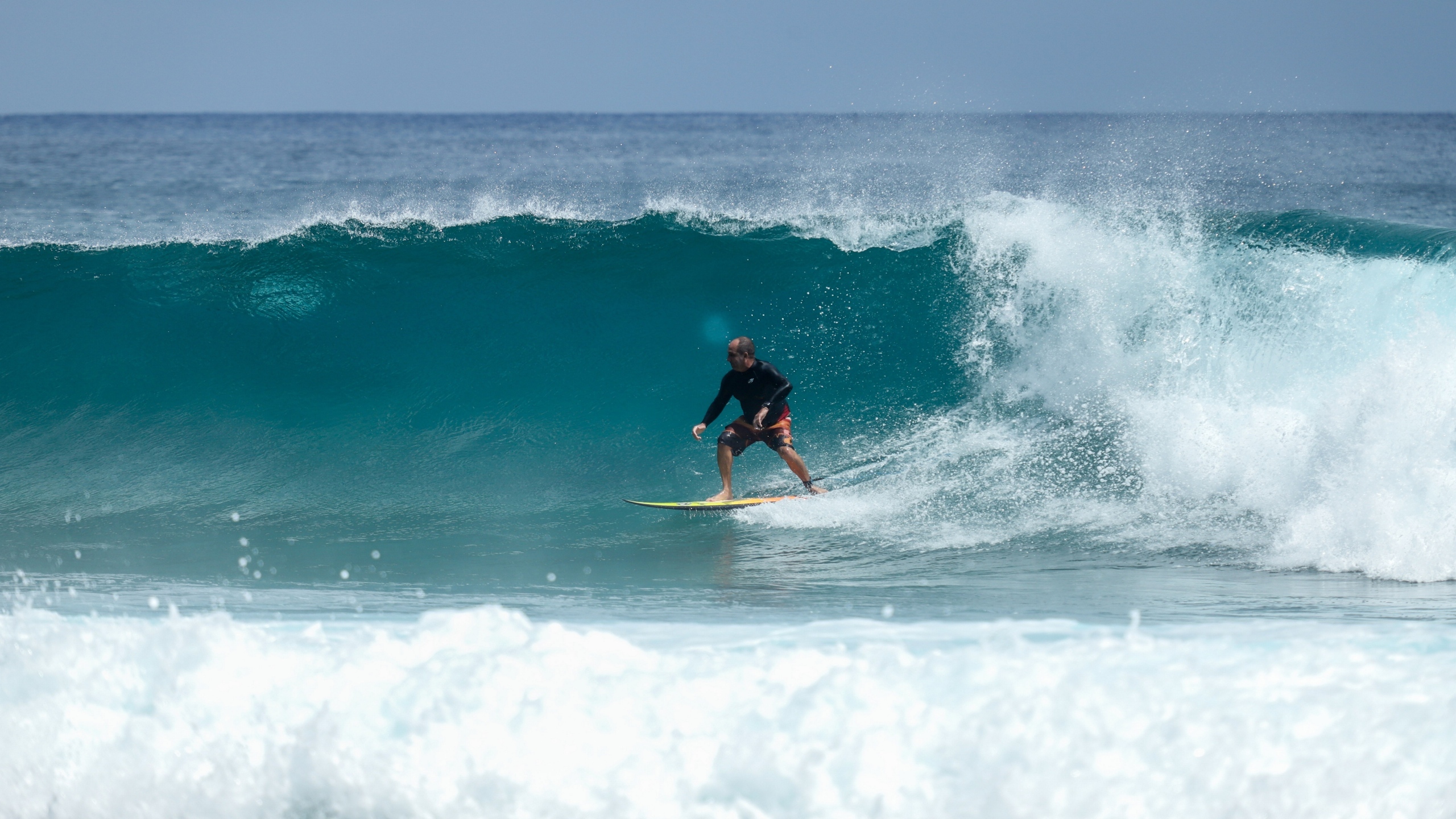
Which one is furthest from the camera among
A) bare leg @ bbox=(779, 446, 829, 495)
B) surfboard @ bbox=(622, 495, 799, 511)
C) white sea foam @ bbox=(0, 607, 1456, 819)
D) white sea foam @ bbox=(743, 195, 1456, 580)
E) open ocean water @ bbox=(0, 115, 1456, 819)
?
bare leg @ bbox=(779, 446, 829, 495)

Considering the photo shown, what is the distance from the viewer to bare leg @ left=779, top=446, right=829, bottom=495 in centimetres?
703

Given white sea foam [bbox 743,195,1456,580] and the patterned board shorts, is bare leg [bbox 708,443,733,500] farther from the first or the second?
white sea foam [bbox 743,195,1456,580]

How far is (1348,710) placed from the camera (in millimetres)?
3100

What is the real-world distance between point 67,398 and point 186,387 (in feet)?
3.03

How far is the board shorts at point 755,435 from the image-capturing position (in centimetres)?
711

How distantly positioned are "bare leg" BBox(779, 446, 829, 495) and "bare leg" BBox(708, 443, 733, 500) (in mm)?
331

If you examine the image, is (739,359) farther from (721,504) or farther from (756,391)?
(721,504)

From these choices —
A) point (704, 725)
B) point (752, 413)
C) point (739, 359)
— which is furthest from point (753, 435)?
point (704, 725)

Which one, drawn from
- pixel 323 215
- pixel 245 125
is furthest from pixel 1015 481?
pixel 245 125

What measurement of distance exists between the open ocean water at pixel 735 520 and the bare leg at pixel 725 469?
1.06 feet

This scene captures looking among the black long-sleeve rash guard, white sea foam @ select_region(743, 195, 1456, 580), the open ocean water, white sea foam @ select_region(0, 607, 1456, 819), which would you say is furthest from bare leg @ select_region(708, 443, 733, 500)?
white sea foam @ select_region(0, 607, 1456, 819)

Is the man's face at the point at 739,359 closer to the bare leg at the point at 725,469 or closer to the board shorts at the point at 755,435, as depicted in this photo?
the board shorts at the point at 755,435

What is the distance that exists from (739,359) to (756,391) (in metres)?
0.26

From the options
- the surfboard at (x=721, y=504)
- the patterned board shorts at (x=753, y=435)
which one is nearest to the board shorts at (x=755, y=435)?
the patterned board shorts at (x=753, y=435)
